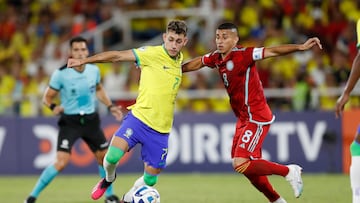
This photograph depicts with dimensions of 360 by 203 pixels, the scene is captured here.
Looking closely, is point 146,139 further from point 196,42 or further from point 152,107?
point 196,42

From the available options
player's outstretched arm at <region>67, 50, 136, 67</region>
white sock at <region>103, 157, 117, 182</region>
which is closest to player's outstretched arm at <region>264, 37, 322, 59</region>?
player's outstretched arm at <region>67, 50, 136, 67</region>

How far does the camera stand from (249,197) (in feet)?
45.4

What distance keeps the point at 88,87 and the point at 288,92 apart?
264 inches

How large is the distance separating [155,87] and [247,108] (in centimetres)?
118

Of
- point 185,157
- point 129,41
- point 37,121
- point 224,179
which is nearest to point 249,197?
point 224,179

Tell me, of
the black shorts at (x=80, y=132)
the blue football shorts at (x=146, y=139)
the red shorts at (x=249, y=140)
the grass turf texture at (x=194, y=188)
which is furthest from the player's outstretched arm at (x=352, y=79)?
the black shorts at (x=80, y=132)

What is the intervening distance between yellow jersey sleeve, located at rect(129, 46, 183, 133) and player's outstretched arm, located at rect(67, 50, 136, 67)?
0.16m

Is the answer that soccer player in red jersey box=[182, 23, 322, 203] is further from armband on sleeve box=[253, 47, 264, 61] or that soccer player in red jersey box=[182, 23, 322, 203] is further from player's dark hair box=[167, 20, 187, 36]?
player's dark hair box=[167, 20, 187, 36]

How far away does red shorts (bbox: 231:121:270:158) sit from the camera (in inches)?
443

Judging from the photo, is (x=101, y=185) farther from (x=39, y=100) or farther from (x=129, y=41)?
(x=129, y=41)

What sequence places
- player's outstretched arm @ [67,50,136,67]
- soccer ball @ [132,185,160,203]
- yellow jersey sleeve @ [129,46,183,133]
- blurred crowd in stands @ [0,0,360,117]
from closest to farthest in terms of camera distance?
player's outstretched arm @ [67,50,136,67]
soccer ball @ [132,185,160,203]
yellow jersey sleeve @ [129,46,183,133]
blurred crowd in stands @ [0,0,360,117]

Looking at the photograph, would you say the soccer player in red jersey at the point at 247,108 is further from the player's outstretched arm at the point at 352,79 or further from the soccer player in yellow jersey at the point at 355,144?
the player's outstretched arm at the point at 352,79

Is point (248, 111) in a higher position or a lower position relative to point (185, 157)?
higher

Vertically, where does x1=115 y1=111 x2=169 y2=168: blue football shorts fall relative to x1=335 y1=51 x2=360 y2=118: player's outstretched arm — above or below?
below
